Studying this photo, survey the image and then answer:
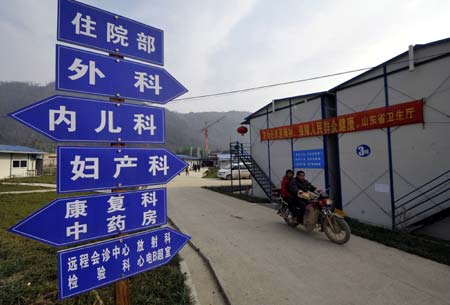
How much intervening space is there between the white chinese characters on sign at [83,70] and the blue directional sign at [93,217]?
2.71 feet

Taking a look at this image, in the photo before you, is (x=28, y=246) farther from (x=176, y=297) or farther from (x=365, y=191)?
(x=365, y=191)

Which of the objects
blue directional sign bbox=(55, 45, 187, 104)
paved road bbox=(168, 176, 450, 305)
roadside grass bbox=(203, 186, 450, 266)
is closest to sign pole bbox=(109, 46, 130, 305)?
blue directional sign bbox=(55, 45, 187, 104)

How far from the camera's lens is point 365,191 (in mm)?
7145

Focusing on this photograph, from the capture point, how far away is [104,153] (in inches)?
63.4

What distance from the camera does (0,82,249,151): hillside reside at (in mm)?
60125

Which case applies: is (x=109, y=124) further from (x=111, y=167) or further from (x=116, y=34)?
(x=116, y=34)

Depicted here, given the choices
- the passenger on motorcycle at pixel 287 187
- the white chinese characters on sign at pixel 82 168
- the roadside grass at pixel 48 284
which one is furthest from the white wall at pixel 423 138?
the white chinese characters on sign at pixel 82 168

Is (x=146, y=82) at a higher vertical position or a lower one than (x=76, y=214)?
higher

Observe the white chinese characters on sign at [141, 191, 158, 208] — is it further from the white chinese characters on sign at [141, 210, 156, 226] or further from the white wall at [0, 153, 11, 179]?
the white wall at [0, 153, 11, 179]

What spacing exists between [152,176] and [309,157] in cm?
825

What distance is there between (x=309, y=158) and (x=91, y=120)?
8.66 metres

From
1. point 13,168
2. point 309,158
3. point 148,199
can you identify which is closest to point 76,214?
point 148,199

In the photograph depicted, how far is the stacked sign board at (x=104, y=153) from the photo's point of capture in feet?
4.68

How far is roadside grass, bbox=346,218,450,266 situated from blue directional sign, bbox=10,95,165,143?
5307 mm
